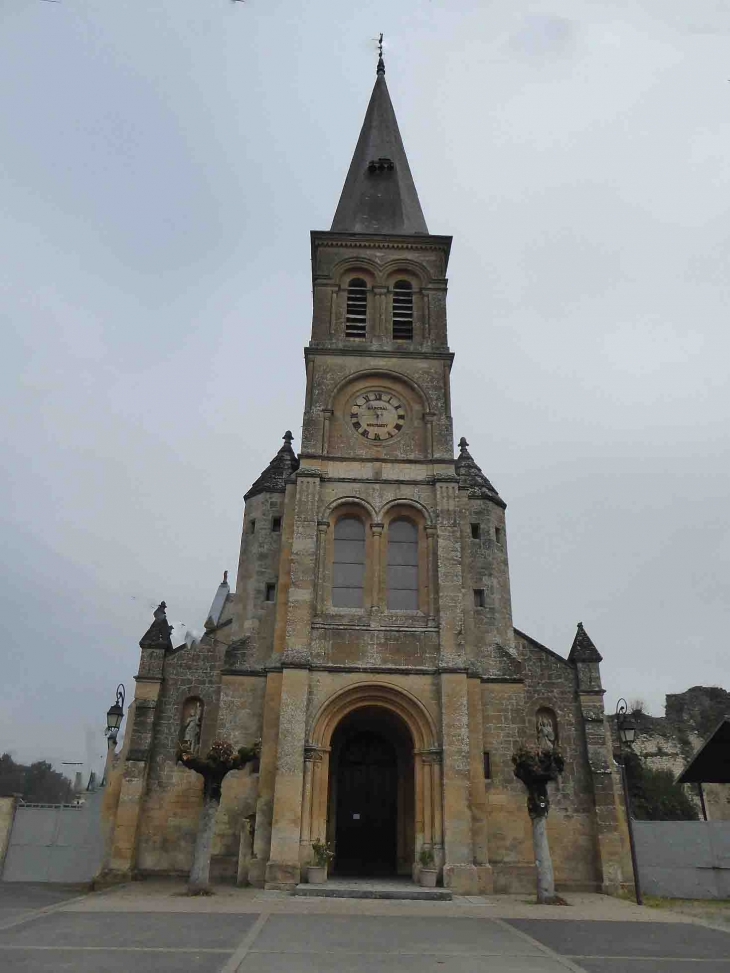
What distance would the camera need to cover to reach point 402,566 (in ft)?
69.5

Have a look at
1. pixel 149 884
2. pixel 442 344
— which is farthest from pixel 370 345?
pixel 149 884

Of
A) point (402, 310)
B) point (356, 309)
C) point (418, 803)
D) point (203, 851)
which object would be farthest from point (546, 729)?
point (356, 309)

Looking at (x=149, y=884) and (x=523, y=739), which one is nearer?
(x=149, y=884)

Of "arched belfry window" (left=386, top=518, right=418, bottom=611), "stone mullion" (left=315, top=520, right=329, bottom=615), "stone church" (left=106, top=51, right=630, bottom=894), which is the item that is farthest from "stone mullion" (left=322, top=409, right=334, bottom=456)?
"arched belfry window" (left=386, top=518, right=418, bottom=611)

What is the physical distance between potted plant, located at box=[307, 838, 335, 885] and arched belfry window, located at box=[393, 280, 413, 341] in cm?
1589

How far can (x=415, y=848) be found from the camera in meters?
17.9

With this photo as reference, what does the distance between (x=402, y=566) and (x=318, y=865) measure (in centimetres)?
810

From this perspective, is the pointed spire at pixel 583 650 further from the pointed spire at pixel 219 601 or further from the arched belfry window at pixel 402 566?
the pointed spire at pixel 219 601

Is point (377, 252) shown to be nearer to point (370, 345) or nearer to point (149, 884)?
point (370, 345)

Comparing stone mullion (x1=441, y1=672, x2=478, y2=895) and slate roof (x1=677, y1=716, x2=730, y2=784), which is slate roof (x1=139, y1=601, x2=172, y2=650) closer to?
stone mullion (x1=441, y1=672, x2=478, y2=895)

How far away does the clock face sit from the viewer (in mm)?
23094

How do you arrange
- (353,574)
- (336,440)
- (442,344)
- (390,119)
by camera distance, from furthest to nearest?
1. (390,119)
2. (442,344)
3. (336,440)
4. (353,574)

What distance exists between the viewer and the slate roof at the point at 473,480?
2400 centimetres

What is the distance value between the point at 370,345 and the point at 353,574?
26.2 feet
